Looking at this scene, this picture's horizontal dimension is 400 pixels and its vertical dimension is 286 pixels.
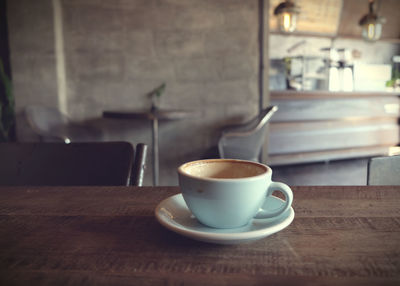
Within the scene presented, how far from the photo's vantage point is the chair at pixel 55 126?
2.84 metres

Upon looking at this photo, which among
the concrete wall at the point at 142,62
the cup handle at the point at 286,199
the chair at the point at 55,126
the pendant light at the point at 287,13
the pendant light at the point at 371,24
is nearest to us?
the cup handle at the point at 286,199

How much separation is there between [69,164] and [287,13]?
312 centimetres

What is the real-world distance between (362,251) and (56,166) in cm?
89

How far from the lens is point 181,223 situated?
21.0 inches

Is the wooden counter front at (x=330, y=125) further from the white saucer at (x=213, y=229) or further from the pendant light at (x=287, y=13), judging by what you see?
the white saucer at (x=213, y=229)

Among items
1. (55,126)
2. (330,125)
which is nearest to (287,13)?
(330,125)

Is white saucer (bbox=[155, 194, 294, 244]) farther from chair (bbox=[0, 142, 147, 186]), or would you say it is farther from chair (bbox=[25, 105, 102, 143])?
chair (bbox=[25, 105, 102, 143])

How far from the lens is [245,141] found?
10.2 ft

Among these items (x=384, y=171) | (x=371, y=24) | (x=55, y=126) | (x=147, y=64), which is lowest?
(x=55, y=126)

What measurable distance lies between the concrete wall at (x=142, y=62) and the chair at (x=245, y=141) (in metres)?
0.50

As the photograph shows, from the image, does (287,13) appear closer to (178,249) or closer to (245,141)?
(245,141)

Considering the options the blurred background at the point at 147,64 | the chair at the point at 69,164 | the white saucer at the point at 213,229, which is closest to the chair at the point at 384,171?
the white saucer at the point at 213,229

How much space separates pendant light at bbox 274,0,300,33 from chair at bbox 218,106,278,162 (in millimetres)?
1083

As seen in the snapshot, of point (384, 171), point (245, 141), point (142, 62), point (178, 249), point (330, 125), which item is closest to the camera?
point (178, 249)
